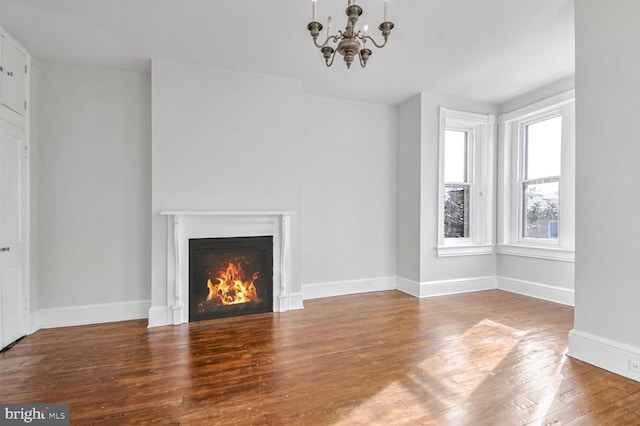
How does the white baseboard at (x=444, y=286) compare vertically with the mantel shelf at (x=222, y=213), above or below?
below

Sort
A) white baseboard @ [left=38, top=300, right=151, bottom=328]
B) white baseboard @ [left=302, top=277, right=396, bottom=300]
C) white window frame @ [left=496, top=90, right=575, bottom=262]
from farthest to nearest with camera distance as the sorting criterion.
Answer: white baseboard @ [left=302, top=277, right=396, bottom=300], white window frame @ [left=496, top=90, right=575, bottom=262], white baseboard @ [left=38, top=300, right=151, bottom=328]

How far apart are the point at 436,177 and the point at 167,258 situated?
11.9 feet

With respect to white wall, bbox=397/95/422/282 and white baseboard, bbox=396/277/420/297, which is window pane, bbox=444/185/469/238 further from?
white baseboard, bbox=396/277/420/297

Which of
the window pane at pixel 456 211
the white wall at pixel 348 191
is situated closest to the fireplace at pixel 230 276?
the white wall at pixel 348 191

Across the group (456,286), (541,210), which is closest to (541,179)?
(541,210)

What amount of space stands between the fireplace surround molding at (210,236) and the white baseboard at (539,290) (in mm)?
3324

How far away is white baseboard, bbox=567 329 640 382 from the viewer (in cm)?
223

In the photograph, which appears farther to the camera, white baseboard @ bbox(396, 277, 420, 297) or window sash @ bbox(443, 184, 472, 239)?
window sash @ bbox(443, 184, 472, 239)

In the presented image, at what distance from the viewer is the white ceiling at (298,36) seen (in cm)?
260

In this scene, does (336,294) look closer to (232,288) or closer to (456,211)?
(232,288)

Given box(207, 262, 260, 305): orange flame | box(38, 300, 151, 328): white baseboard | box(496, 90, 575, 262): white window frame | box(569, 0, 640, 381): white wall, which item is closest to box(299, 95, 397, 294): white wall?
box(207, 262, 260, 305): orange flame

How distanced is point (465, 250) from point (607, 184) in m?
2.48

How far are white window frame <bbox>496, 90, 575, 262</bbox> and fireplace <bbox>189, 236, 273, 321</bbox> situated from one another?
3.56 meters

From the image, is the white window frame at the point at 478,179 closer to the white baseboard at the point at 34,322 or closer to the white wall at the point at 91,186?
the white wall at the point at 91,186
